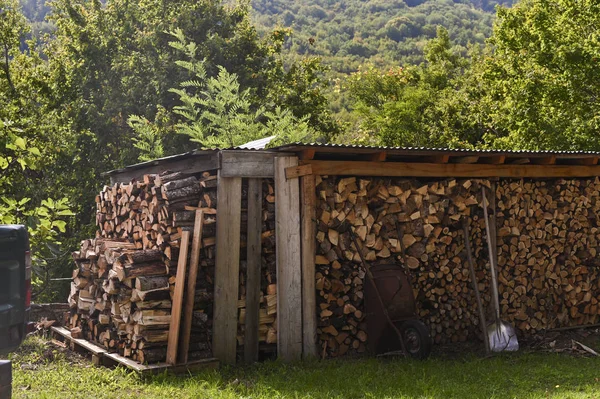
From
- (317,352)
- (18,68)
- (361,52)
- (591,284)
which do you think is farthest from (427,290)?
(361,52)

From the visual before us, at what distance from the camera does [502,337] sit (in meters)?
10.0

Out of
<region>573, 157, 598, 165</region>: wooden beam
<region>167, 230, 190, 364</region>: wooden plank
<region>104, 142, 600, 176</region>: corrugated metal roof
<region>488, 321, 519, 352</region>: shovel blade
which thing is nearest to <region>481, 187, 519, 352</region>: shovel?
<region>488, 321, 519, 352</region>: shovel blade

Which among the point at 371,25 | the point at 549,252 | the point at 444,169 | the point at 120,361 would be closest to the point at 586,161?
the point at 549,252

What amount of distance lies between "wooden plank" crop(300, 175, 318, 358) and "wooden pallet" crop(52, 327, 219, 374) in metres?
1.16

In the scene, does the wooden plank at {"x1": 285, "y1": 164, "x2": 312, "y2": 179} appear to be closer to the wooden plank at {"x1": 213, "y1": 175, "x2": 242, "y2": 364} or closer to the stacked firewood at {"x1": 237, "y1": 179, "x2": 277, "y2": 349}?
the stacked firewood at {"x1": 237, "y1": 179, "x2": 277, "y2": 349}

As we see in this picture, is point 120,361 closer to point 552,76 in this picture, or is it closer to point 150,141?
point 150,141

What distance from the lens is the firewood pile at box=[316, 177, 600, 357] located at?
9305 millimetres

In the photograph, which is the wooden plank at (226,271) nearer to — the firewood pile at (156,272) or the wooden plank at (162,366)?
the firewood pile at (156,272)

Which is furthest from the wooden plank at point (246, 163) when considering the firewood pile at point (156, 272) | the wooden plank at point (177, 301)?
the wooden plank at point (177, 301)

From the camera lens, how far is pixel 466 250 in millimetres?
10266

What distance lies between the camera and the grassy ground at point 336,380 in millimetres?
7234

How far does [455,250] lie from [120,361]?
14.9 feet

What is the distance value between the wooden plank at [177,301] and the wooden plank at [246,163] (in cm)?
86

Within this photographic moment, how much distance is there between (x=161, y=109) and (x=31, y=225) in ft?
28.7
